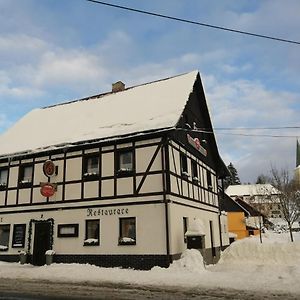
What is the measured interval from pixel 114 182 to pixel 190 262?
535 centimetres

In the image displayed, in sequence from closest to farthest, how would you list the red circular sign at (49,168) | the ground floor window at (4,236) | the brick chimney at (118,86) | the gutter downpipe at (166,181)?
the gutter downpipe at (166,181) → the red circular sign at (49,168) → the ground floor window at (4,236) → the brick chimney at (118,86)

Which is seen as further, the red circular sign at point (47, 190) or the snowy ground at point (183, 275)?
the red circular sign at point (47, 190)

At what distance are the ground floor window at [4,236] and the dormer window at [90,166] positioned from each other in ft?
19.8

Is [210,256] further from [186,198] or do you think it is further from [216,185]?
[216,185]

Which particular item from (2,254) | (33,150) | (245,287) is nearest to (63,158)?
(33,150)

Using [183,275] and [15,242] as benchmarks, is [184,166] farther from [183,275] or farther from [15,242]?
[15,242]

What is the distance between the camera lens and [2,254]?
2106 cm

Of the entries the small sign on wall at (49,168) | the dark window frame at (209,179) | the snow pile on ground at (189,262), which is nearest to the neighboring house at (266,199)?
the dark window frame at (209,179)

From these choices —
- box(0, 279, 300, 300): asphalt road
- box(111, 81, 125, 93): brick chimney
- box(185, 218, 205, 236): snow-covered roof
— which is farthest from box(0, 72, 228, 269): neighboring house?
box(0, 279, 300, 300): asphalt road

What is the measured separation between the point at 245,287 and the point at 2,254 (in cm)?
1454

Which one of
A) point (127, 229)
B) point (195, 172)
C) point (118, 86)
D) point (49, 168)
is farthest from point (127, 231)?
point (118, 86)

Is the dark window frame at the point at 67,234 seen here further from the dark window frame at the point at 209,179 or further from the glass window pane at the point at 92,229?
the dark window frame at the point at 209,179

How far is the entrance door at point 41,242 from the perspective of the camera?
19859mm

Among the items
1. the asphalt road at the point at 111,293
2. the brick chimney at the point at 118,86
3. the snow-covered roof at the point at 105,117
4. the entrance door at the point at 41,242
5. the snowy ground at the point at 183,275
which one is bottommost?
the asphalt road at the point at 111,293
